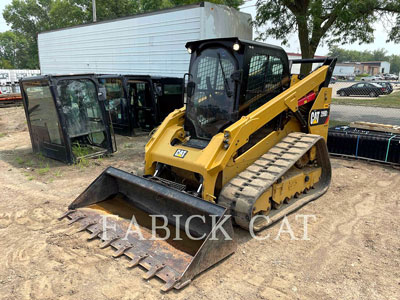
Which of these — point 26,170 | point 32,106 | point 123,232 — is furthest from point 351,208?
point 32,106

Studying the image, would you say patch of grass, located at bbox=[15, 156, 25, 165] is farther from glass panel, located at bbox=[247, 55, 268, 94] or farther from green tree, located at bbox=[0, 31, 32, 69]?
green tree, located at bbox=[0, 31, 32, 69]

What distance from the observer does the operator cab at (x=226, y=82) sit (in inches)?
169

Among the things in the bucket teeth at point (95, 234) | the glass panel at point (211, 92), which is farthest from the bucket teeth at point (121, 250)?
the glass panel at point (211, 92)

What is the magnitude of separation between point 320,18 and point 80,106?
7230mm

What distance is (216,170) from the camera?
13.0 ft

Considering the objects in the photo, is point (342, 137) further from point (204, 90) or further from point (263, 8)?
point (263, 8)

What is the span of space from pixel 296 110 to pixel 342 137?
308 centimetres

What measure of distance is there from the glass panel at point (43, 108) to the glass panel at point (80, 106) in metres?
0.27

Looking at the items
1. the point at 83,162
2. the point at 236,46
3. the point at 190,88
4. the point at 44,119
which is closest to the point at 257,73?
the point at 236,46

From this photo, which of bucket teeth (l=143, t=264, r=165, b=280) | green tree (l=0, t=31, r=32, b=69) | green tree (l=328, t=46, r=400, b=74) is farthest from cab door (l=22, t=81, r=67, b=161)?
green tree (l=328, t=46, r=400, b=74)

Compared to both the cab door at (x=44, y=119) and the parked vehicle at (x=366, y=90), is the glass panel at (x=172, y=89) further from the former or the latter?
the parked vehicle at (x=366, y=90)

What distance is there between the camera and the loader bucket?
321cm

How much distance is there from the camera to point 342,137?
24.5 feet

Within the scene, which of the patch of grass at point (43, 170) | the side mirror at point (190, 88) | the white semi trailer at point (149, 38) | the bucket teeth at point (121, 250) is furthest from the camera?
the white semi trailer at point (149, 38)
